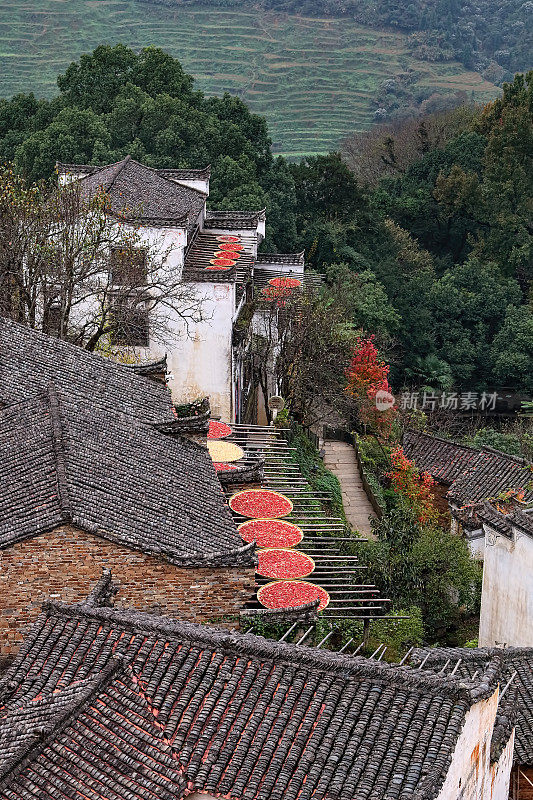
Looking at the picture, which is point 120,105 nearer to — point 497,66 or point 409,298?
point 409,298

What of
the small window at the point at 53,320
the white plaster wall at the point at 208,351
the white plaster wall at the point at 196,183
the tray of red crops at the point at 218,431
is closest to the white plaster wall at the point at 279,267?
the white plaster wall at the point at 196,183

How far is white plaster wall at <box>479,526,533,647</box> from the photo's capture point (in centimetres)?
2305

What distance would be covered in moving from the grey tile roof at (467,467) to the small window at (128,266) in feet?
40.9

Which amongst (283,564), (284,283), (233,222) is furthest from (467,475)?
(283,564)

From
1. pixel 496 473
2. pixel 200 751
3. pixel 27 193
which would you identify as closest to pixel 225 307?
pixel 27 193

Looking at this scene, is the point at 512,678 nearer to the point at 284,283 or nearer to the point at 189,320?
the point at 189,320

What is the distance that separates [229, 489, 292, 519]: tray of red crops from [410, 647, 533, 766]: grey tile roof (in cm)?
522

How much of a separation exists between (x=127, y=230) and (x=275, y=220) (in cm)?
1946

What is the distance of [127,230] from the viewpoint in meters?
30.9

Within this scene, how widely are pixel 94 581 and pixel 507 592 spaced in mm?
12032

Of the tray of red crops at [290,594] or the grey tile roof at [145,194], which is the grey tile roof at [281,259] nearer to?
the grey tile roof at [145,194]

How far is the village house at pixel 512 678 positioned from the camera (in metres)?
14.2

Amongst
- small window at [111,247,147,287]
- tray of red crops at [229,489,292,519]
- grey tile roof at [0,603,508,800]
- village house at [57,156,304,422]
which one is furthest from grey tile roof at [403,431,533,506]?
grey tile roof at [0,603,508,800]

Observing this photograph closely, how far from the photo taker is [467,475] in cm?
3428
